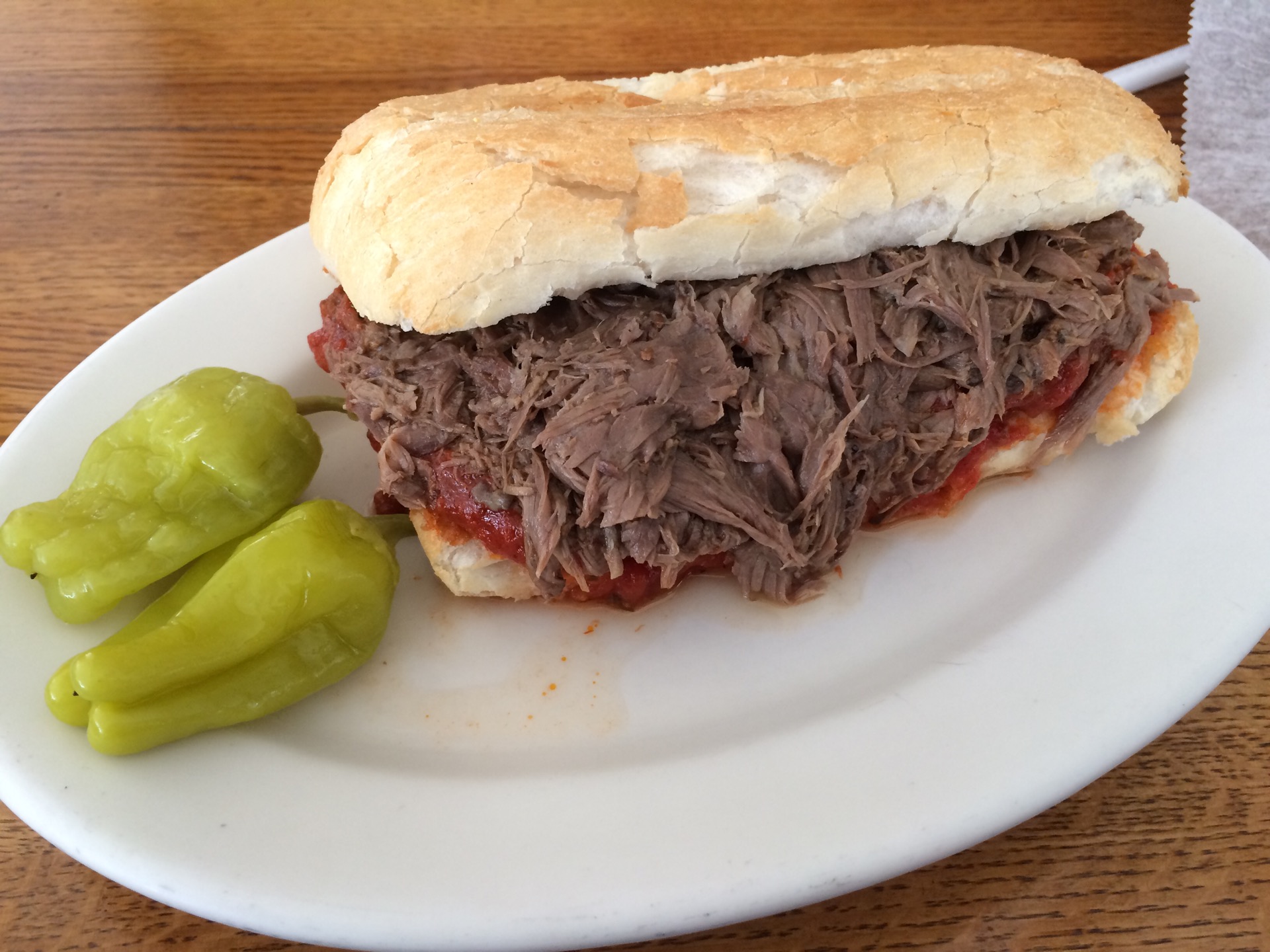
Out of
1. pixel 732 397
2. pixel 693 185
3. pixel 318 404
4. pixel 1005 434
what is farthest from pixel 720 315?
pixel 318 404

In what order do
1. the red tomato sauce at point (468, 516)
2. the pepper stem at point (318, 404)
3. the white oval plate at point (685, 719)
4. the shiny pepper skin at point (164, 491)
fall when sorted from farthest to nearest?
the pepper stem at point (318, 404) < the red tomato sauce at point (468, 516) < the shiny pepper skin at point (164, 491) < the white oval plate at point (685, 719)

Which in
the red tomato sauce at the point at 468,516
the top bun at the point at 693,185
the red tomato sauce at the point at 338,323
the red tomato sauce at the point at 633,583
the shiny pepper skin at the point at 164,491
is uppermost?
the top bun at the point at 693,185

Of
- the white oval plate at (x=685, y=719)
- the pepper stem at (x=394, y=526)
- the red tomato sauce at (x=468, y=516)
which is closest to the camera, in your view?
the white oval plate at (x=685, y=719)

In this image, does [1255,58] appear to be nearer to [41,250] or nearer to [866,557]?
[866,557]

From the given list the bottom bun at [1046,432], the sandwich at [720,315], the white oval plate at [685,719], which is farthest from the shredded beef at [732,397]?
the white oval plate at [685,719]

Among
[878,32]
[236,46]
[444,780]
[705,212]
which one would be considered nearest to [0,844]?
[444,780]

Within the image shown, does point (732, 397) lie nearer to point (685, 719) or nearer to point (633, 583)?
point (633, 583)

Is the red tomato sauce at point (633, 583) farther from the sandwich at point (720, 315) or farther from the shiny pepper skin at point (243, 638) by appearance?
the shiny pepper skin at point (243, 638)
